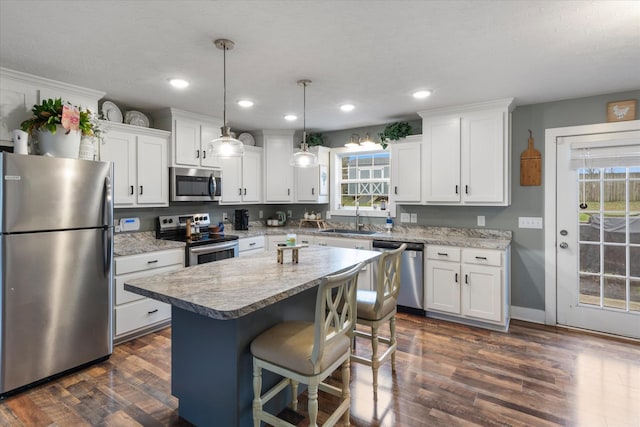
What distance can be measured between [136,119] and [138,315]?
2.06 m

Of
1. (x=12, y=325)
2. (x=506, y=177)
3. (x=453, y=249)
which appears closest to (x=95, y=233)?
(x=12, y=325)

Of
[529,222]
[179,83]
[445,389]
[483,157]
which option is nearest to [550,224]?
[529,222]

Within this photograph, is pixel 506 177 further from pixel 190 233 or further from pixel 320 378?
pixel 190 233

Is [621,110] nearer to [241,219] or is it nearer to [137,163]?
[241,219]

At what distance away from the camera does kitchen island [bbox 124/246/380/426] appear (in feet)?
5.46

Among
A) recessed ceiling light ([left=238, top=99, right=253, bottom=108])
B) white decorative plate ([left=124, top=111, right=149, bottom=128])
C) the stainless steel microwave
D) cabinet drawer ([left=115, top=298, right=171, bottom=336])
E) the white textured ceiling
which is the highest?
recessed ceiling light ([left=238, top=99, right=253, bottom=108])

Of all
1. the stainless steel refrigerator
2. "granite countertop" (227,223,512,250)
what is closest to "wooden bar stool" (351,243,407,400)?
"granite countertop" (227,223,512,250)

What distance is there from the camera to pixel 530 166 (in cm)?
370

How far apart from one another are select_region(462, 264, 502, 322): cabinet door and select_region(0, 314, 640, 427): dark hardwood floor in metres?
0.30

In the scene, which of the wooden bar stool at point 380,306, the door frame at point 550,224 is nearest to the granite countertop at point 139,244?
the wooden bar stool at point 380,306

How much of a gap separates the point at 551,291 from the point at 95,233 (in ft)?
14.4

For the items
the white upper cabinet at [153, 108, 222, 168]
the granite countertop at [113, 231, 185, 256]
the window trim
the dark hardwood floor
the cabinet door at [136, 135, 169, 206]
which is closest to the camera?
the dark hardwood floor

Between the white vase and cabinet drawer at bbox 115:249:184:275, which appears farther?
cabinet drawer at bbox 115:249:184:275

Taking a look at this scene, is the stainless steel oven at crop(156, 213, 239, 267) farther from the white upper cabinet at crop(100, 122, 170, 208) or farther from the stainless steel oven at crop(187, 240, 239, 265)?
the white upper cabinet at crop(100, 122, 170, 208)
